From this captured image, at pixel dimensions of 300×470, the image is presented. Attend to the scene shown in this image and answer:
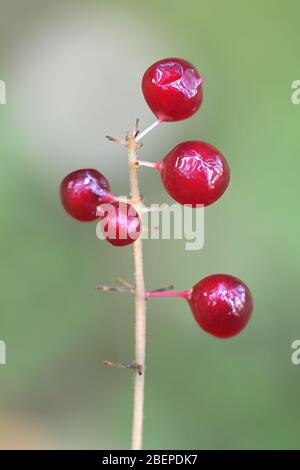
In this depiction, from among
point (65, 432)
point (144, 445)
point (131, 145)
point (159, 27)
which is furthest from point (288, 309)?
point (131, 145)

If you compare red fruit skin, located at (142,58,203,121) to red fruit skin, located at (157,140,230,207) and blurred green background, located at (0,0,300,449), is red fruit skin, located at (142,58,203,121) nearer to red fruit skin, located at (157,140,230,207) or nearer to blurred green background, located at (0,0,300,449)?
red fruit skin, located at (157,140,230,207)

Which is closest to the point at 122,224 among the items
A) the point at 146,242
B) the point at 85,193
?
the point at 85,193

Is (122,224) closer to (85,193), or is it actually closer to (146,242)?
(85,193)

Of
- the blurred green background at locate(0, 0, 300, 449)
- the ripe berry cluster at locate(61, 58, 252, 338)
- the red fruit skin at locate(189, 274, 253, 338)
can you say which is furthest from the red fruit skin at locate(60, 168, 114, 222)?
the blurred green background at locate(0, 0, 300, 449)

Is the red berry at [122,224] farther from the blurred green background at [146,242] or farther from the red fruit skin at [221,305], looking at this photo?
the blurred green background at [146,242]

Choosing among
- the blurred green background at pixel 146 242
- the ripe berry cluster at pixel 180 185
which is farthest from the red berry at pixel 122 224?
the blurred green background at pixel 146 242

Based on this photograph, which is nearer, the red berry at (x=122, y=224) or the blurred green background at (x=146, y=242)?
the red berry at (x=122, y=224)

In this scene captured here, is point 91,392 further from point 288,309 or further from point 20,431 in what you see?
point 288,309
